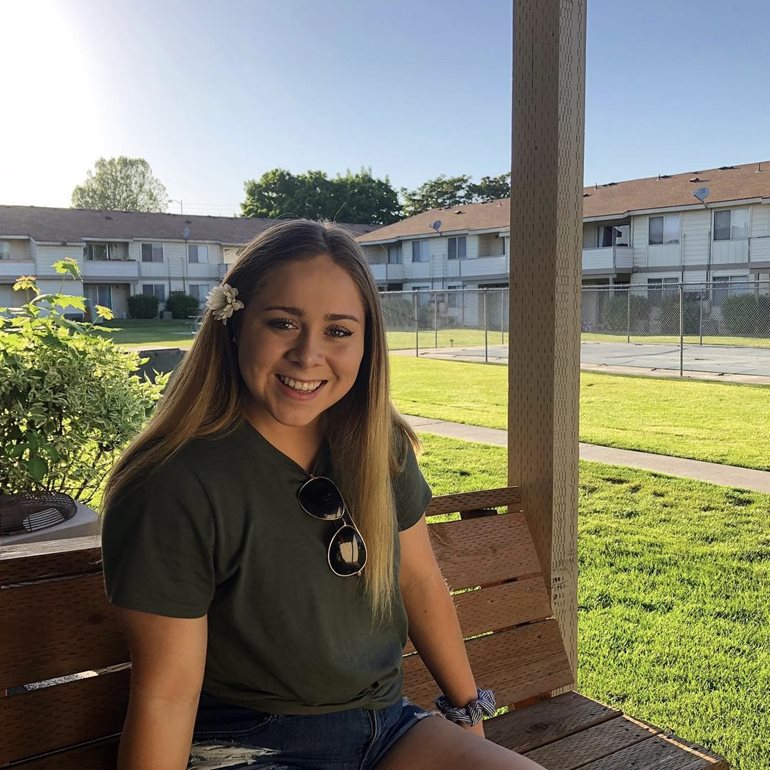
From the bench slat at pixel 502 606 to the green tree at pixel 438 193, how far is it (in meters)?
47.3

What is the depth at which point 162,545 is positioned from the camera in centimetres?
133

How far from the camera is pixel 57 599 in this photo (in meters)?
1.56

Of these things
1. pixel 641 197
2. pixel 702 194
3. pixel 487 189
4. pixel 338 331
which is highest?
pixel 487 189

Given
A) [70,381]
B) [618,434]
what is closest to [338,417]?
[70,381]

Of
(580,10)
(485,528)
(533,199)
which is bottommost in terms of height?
(485,528)

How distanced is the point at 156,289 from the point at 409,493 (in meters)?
39.0

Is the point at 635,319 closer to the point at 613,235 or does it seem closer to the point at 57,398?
the point at 613,235

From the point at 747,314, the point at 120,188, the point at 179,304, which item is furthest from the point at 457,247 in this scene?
the point at 120,188

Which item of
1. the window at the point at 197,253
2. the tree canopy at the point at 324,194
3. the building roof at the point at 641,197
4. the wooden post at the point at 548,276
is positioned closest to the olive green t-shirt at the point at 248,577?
the wooden post at the point at 548,276

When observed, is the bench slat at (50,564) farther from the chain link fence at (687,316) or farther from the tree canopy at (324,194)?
the tree canopy at (324,194)

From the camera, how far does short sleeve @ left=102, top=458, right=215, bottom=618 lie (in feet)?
4.26

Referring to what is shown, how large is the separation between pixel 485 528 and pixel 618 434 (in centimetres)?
630

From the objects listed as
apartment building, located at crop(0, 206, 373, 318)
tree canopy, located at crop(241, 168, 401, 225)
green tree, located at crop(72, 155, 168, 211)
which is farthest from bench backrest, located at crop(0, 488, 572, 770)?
green tree, located at crop(72, 155, 168, 211)

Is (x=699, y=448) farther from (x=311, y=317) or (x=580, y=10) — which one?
(x=311, y=317)
